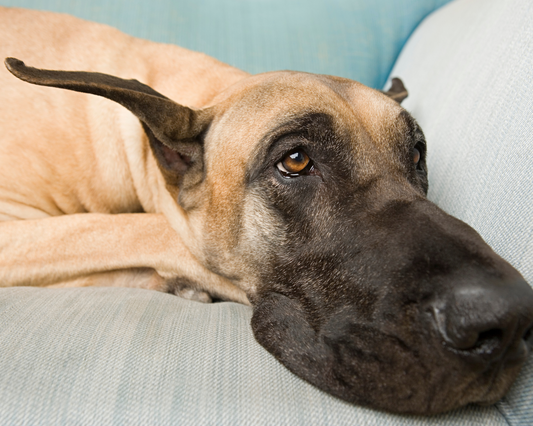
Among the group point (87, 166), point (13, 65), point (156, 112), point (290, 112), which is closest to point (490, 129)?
point (290, 112)

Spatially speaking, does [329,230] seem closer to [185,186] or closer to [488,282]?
[488,282]

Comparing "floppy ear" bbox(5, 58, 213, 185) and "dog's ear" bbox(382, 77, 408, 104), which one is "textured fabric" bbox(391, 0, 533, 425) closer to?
"dog's ear" bbox(382, 77, 408, 104)

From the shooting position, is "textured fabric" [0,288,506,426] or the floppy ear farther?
the floppy ear

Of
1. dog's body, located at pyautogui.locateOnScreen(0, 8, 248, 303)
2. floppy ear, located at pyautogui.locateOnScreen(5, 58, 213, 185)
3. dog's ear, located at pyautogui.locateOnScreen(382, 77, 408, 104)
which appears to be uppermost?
dog's ear, located at pyautogui.locateOnScreen(382, 77, 408, 104)

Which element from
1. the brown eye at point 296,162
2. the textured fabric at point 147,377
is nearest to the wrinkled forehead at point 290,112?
the brown eye at point 296,162

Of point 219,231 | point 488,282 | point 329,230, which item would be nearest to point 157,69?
point 219,231

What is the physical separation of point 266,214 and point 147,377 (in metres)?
0.65

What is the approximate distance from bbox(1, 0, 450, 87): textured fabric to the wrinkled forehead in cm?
195

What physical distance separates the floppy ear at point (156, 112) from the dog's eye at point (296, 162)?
44cm

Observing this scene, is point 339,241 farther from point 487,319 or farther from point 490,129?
point 490,129

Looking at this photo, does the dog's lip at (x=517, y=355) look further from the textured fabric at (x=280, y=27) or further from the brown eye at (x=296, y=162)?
the textured fabric at (x=280, y=27)

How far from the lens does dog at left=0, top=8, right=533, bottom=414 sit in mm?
932


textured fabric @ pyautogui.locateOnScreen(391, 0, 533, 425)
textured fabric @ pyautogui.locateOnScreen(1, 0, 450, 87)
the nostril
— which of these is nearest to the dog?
the nostril

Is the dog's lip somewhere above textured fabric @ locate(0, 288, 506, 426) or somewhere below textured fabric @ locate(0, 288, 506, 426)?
above
